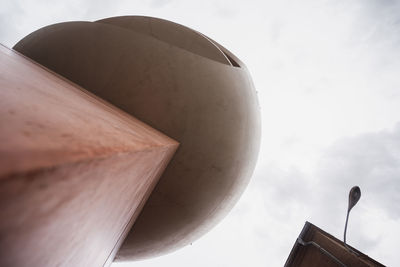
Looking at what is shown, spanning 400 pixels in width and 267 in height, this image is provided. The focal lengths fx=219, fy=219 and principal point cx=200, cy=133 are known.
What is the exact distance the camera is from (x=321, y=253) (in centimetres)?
387

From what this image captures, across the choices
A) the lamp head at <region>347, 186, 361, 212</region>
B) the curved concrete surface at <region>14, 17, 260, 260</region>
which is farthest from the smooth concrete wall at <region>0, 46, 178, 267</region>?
the lamp head at <region>347, 186, 361, 212</region>

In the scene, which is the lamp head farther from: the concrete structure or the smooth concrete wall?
the smooth concrete wall

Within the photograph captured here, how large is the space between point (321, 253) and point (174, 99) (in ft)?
12.5

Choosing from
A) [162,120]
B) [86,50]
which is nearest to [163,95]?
[162,120]

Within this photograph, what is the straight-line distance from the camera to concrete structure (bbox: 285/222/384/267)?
319 centimetres

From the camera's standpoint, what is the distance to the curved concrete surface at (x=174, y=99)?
90.8 inches

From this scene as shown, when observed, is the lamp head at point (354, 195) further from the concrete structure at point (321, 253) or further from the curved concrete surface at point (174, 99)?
the curved concrete surface at point (174, 99)

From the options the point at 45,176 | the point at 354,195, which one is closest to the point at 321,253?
the point at 354,195

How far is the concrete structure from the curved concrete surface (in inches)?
84.6

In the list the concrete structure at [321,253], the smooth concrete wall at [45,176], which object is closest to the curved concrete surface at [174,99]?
the smooth concrete wall at [45,176]

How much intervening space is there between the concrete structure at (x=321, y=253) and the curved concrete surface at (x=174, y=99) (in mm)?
2150

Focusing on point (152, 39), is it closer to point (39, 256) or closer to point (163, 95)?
point (163, 95)

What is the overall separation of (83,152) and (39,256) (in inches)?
10.6

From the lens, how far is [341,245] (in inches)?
142
